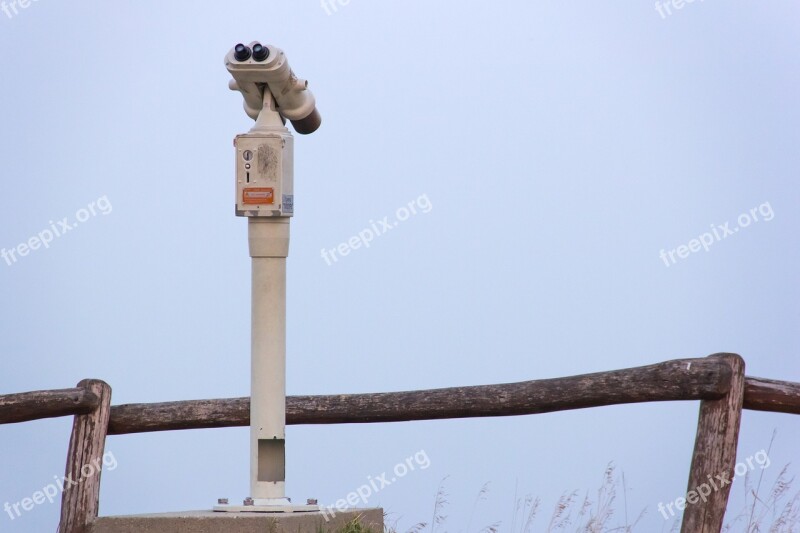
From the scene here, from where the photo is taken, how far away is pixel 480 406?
5.46 m

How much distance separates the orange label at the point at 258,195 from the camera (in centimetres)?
460

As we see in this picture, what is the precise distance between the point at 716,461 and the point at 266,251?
1999 mm

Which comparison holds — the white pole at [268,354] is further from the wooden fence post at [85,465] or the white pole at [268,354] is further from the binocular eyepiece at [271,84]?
the wooden fence post at [85,465]

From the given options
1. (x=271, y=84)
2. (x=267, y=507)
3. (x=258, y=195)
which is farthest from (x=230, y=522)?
(x=271, y=84)

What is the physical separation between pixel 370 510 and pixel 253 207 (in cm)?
135

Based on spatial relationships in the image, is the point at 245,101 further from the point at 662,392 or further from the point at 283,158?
the point at 662,392

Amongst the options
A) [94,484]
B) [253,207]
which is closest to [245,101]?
[253,207]

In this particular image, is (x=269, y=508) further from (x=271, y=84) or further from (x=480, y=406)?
(x=271, y=84)

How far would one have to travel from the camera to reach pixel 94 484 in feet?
18.7

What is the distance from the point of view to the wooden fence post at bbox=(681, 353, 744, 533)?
4.48m

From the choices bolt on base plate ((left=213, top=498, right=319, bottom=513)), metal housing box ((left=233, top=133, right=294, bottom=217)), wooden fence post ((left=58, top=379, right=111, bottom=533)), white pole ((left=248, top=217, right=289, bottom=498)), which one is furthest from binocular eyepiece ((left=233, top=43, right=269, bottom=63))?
wooden fence post ((left=58, top=379, right=111, bottom=533))

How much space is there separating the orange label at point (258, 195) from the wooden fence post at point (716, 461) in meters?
1.90

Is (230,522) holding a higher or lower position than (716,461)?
lower

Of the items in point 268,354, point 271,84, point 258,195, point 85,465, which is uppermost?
point 271,84
